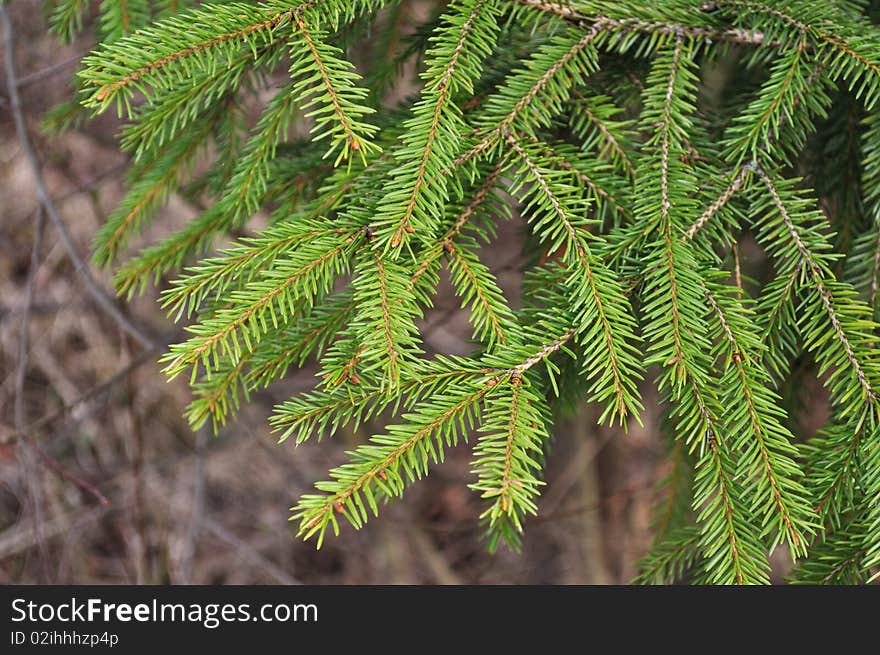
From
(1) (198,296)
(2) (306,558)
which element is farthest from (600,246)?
(2) (306,558)

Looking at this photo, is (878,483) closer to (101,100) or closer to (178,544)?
(101,100)

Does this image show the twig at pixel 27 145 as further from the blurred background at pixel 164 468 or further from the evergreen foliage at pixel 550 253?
the blurred background at pixel 164 468

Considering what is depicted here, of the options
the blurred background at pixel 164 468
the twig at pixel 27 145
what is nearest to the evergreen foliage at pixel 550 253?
the twig at pixel 27 145

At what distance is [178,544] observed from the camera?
126 inches

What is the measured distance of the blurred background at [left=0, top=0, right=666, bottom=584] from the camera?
2.90 m

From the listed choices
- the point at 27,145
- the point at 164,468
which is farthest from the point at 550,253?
the point at 164,468

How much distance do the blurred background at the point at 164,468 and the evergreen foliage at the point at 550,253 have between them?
1.84 m

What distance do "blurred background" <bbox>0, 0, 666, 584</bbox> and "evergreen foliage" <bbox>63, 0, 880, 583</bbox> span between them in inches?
72.6

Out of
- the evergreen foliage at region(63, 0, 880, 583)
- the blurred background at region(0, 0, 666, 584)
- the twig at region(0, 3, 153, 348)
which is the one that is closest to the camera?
the evergreen foliage at region(63, 0, 880, 583)

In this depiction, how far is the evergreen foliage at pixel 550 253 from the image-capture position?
83 cm

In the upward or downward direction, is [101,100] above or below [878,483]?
above

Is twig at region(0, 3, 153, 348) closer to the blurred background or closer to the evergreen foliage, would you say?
the evergreen foliage

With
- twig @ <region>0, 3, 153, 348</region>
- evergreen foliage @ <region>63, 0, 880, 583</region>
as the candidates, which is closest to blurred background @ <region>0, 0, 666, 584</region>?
twig @ <region>0, 3, 153, 348</region>

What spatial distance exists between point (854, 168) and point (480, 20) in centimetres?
66
